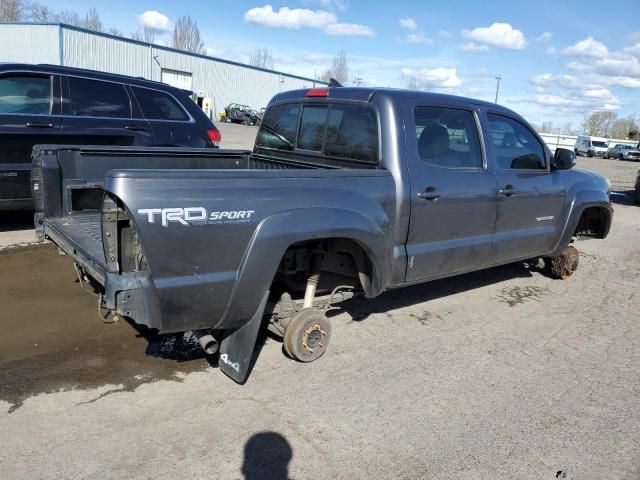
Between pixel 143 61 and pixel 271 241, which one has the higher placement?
Answer: pixel 143 61

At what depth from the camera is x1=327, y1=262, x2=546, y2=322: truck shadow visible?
5.05 metres

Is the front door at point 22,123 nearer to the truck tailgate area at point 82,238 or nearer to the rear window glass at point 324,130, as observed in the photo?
the truck tailgate area at point 82,238

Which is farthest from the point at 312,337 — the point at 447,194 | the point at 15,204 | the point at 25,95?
the point at 25,95

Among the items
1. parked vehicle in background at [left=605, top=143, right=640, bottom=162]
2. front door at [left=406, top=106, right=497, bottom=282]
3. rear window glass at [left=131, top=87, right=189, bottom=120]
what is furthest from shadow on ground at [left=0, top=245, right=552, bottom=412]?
parked vehicle in background at [left=605, top=143, right=640, bottom=162]

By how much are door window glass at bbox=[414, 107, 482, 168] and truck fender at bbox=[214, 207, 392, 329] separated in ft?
3.47

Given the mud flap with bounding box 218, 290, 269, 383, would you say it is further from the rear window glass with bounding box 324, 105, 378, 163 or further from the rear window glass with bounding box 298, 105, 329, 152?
the rear window glass with bounding box 298, 105, 329, 152

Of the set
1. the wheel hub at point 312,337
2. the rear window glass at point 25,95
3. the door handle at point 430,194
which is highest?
the rear window glass at point 25,95

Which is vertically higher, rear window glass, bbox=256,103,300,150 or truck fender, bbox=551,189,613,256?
rear window glass, bbox=256,103,300,150

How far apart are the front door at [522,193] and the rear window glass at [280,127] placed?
1.76 m

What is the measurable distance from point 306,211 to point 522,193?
2668mm

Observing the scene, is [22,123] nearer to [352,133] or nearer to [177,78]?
[352,133]

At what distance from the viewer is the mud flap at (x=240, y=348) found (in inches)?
130

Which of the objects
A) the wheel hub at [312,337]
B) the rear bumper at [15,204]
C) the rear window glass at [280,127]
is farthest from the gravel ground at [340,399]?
the rear window glass at [280,127]

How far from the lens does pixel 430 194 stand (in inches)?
161
